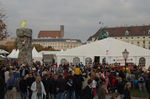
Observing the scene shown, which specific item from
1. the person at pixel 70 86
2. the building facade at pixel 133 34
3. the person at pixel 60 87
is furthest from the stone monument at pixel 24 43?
the building facade at pixel 133 34

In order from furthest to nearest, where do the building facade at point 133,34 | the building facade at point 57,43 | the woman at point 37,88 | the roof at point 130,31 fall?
the building facade at point 57,43 → the building facade at point 133,34 → the roof at point 130,31 → the woman at point 37,88

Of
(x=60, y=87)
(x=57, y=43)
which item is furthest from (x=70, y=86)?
(x=57, y=43)

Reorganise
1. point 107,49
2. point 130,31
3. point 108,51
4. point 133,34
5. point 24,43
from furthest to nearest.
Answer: point 130,31 → point 133,34 → point 24,43 → point 107,49 → point 108,51

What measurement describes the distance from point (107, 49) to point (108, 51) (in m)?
0.24

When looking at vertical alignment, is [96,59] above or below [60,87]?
above

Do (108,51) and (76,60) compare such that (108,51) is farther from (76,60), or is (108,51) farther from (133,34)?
(133,34)

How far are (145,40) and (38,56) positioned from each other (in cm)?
7526

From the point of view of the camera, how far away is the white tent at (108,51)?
1070 inches

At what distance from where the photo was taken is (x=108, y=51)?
2708 cm

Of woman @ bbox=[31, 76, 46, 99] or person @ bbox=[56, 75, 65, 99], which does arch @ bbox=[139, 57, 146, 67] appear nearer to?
person @ bbox=[56, 75, 65, 99]

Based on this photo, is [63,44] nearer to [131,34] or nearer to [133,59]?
[131,34]

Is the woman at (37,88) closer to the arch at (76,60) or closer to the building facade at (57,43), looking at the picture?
the arch at (76,60)


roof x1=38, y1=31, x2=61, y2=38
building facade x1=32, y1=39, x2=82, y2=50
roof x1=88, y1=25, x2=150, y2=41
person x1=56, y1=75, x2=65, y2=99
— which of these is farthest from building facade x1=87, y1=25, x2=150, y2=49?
person x1=56, y1=75, x2=65, y2=99

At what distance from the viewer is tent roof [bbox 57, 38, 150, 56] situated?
27.2m
